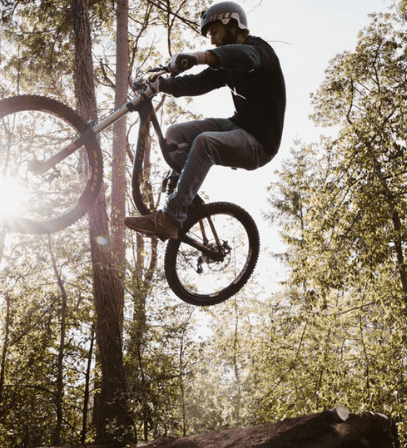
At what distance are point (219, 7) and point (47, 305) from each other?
6.02 metres

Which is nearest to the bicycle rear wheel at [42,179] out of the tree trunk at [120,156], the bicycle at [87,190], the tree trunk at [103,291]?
the bicycle at [87,190]

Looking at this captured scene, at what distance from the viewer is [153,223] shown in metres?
3.02

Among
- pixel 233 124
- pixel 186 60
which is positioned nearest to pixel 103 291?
pixel 233 124

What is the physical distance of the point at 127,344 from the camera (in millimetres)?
6332

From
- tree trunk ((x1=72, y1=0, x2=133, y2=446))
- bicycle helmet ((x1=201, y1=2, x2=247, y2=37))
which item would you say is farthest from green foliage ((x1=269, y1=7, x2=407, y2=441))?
bicycle helmet ((x1=201, y1=2, x2=247, y2=37))

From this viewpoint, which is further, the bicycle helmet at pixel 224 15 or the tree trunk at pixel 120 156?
the tree trunk at pixel 120 156

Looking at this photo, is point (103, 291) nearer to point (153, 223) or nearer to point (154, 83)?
point (153, 223)

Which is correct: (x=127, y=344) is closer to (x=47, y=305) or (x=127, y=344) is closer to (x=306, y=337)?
(x=47, y=305)

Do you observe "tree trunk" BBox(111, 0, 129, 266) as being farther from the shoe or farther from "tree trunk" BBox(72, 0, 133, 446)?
the shoe

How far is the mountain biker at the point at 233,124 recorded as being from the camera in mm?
3012

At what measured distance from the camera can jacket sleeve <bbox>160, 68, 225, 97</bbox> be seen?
10.8 feet

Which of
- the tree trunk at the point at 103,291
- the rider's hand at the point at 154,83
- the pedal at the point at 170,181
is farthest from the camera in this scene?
the tree trunk at the point at 103,291

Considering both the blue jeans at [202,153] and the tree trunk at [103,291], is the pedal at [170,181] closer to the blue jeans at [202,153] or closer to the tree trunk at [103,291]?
the blue jeans at [202,153]

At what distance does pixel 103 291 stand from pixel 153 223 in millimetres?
3129
